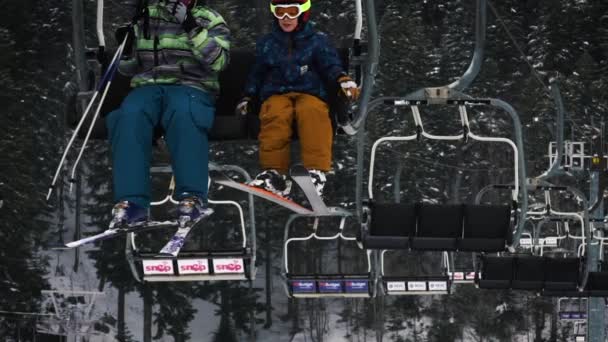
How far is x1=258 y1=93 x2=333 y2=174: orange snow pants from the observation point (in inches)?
331

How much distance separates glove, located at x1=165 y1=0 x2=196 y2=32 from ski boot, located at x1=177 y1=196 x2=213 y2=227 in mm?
942

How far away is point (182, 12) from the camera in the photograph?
25.7 feet

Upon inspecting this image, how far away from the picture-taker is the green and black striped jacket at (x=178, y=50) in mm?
7820

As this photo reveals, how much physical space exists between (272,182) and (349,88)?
768 millimetres

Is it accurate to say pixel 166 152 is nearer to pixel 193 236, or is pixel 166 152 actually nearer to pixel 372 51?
pixel 372 51

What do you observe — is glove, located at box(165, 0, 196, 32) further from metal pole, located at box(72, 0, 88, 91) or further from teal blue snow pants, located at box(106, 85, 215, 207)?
metal pole, located at box(72, 0, 88, 91)

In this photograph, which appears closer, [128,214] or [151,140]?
[128,214]

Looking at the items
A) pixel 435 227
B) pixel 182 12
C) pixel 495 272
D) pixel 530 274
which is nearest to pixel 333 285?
pixel 495 272

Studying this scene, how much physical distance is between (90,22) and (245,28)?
761cm

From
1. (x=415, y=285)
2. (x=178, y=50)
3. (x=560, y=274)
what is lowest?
(x=415, y=285)

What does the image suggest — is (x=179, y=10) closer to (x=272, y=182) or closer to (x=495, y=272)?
(x=272, y=182)

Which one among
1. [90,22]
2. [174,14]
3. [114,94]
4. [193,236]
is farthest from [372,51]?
[193,236]

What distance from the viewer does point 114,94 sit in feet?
29.1

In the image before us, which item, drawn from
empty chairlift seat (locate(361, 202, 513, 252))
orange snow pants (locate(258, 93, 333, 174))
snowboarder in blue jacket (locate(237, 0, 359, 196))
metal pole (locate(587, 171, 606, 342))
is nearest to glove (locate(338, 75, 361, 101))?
snowboarder in blue jacket (locate(237, 0, 359, 196))
